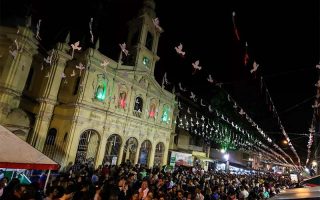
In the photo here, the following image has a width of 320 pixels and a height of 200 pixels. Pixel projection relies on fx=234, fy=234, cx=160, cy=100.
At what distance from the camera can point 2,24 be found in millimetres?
19938

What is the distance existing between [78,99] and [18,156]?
13934mm

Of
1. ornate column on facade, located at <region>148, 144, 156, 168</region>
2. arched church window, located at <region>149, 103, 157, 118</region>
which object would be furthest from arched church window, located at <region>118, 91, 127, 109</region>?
ornate column on facade, located at <region>148, 144, 156, 168</region>

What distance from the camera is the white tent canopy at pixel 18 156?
603 centimetres

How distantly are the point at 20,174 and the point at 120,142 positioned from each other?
44.2 ft

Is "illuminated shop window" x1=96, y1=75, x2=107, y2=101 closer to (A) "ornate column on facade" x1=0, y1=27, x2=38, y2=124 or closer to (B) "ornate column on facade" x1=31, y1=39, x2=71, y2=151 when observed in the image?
(B) "ornate column on facade" x1=31, y1=39, x2=71, y2=151

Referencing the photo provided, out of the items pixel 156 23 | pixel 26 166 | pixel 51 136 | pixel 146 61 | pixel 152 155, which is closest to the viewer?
pixel 26 166

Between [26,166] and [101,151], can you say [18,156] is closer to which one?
[26,166]

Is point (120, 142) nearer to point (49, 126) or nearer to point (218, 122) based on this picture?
point (49, 126)

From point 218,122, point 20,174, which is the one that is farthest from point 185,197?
point 218,122

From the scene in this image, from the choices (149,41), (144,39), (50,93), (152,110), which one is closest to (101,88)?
(50,93)

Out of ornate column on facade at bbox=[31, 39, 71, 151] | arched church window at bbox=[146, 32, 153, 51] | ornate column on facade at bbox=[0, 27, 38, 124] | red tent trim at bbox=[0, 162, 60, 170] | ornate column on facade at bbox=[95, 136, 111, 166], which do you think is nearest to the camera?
red tent trim at bbox=[0, 162, 60, 170]

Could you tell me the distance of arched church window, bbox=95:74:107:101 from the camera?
21683 millimetres

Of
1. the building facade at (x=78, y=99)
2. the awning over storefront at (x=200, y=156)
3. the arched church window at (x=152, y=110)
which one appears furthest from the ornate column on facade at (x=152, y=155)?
the awning over storefront at (x=200, y=156)

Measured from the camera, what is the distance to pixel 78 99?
19.9 meters
